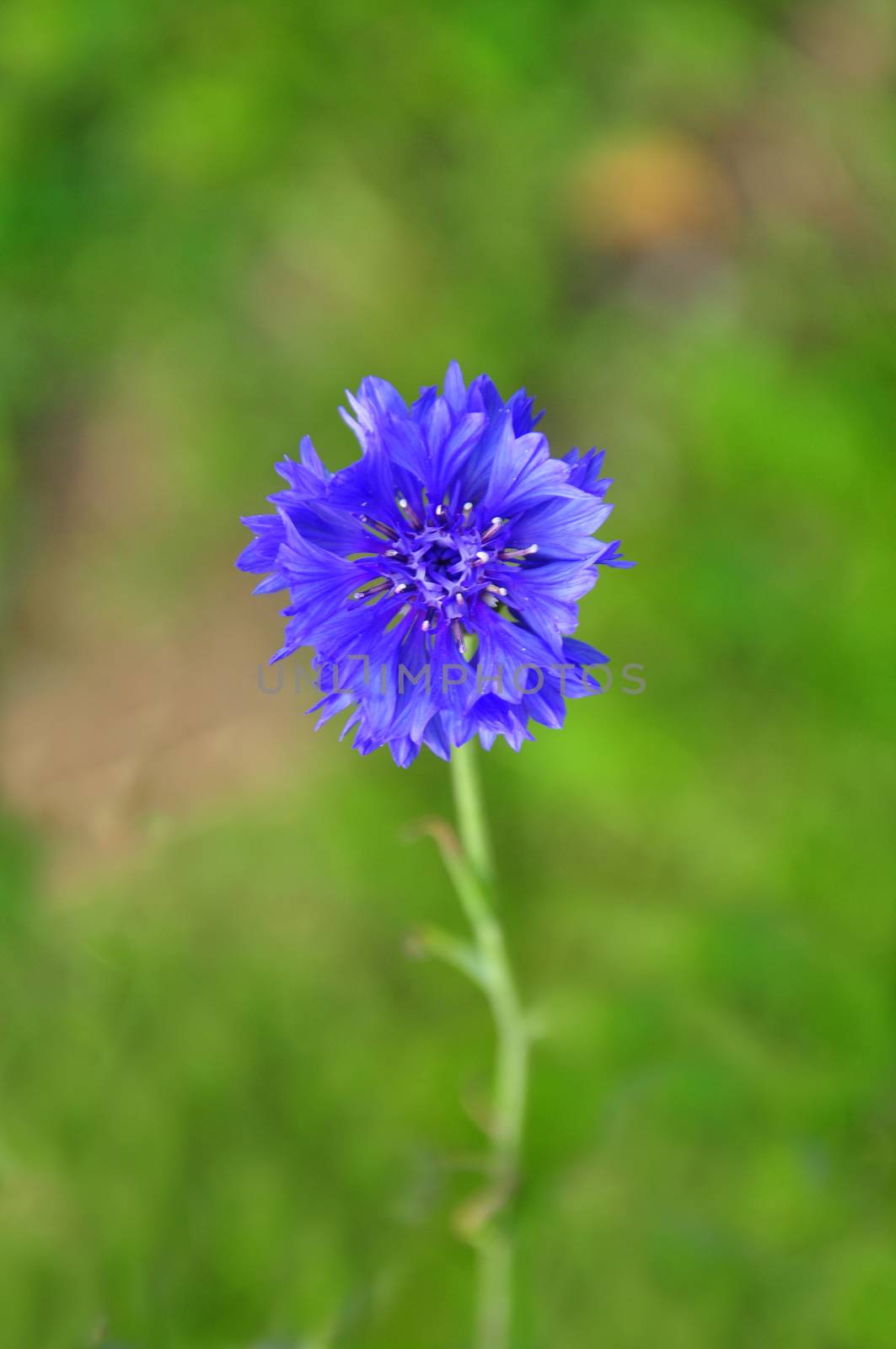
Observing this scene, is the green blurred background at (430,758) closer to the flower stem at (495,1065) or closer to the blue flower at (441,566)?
the flower stem at (495,1065)

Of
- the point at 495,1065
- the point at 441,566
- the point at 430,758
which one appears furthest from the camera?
the point at 430,758

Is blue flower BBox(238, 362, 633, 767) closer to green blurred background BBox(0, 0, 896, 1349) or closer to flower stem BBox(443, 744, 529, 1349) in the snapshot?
flower stem BBox(443, 744, 529, 1349)

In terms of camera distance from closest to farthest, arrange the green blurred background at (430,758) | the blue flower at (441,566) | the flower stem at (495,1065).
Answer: the blue flower at (441,566), the flower stem at (495,1065), the green blurred background at (430,758)

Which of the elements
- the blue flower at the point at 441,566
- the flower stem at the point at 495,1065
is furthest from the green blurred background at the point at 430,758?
the blue flower at the point at 441,566

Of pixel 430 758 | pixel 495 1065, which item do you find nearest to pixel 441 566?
pixel 430 758

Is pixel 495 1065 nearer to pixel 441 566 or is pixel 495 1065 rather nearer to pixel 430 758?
pixel 430 758

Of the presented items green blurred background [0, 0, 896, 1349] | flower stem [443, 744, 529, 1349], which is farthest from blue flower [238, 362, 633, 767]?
green blurred background [0, 0, 896, 1349]
